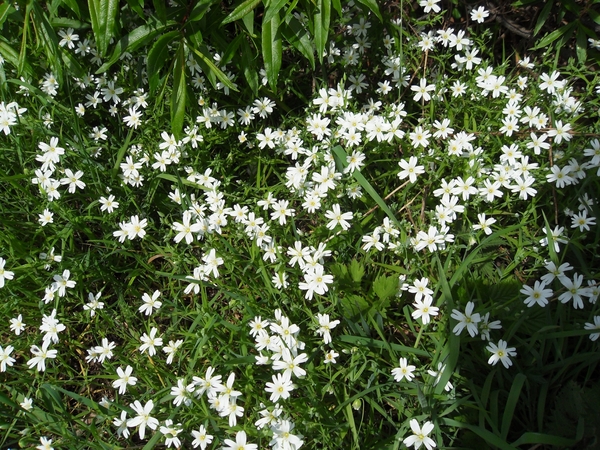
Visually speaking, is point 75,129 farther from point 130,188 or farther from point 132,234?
point 132,234

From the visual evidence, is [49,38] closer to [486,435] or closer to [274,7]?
[274,7]

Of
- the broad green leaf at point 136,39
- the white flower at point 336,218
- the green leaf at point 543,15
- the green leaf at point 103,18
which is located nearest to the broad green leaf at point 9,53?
the broad green leaf at point 136,39

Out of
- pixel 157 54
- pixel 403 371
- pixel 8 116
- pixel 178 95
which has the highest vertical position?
pixel 157 54

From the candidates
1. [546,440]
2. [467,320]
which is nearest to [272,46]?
[467,320]

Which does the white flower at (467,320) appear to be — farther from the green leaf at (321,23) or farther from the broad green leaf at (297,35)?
the broad green leaf at (297,35)

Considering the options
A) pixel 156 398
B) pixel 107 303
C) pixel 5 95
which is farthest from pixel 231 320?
pixel 5 95
